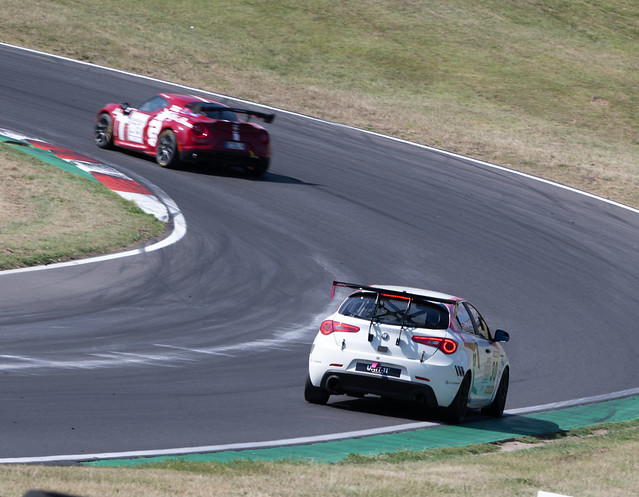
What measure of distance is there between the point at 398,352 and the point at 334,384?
0.71 m

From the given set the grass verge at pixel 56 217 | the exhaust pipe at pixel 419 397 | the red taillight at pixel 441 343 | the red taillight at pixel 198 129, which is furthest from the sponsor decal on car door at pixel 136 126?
the exhaust pipe at pixel 419 397

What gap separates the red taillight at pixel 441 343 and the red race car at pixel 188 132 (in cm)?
1146

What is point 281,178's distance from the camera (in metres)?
23.4

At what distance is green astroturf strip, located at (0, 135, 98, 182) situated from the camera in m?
20.8

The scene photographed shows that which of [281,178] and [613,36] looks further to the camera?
[613,36]

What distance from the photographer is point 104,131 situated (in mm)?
23250

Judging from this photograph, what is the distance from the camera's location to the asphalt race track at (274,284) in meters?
9.70

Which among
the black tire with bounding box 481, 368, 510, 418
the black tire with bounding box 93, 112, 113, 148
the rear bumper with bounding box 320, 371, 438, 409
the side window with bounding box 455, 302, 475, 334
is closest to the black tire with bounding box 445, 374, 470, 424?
the rear bumper with bounding box 320, 371, 438, 409

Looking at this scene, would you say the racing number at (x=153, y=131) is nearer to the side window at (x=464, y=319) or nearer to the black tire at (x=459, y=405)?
the side window at (x=464, y=319)

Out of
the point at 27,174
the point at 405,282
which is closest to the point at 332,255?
the point at 405,282

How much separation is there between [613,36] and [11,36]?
2512cm

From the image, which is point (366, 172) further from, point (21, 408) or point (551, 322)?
point (21, 408)

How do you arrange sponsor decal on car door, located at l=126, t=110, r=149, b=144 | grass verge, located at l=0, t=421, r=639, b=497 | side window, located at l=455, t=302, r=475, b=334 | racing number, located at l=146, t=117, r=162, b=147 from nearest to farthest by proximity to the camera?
grass verge, located at l=0, t=421, r=639, b=497, side window, located at l=455, t=302, r=475, b=334, racing number, located at l=146, t=117, r=162, b=147, sponsor decal on car door, located at l=126, t=110, r=149, b=144

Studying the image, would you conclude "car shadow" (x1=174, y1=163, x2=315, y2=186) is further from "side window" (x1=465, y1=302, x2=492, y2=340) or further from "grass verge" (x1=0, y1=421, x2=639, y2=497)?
"grass verge" (x1=0, y1=421, x2=639, y2=497)
